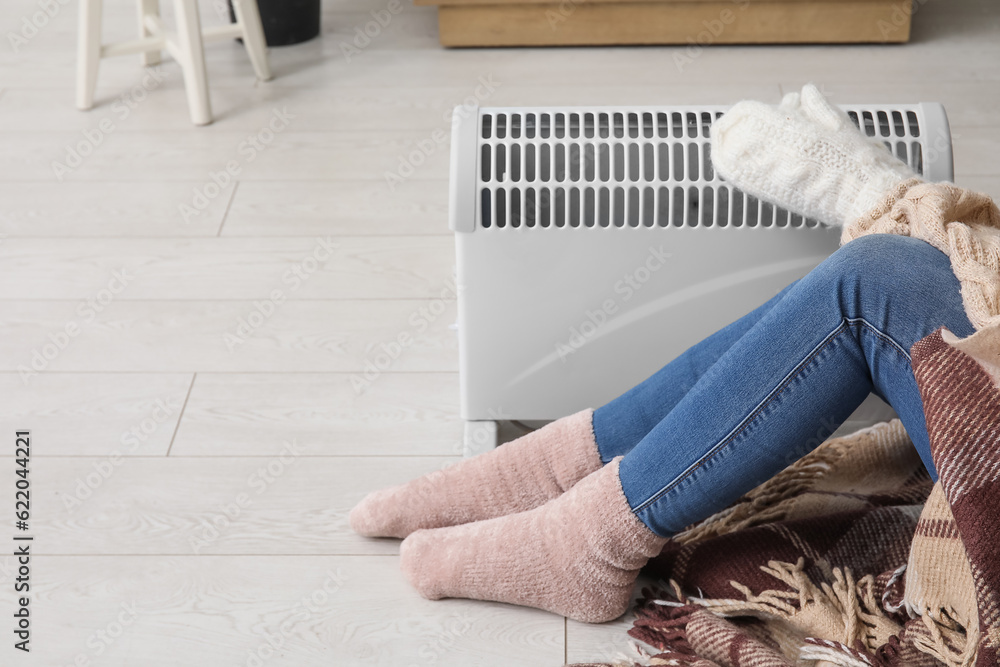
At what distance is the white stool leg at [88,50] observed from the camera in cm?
190

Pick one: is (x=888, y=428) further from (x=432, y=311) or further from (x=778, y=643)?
(x=432, y=311)

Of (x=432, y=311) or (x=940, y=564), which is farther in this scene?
(x=432, y=311)

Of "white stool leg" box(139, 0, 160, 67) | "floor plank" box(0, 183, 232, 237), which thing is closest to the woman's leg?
"floor plank" box(0, 183, 232, 237)

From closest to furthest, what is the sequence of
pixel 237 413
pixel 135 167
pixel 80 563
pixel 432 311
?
pixel 80 563 < pixel 237 413 < pixel 432 311 < pixel 135 167

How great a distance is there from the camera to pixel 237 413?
3.99 ft

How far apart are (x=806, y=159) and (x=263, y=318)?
0.80m

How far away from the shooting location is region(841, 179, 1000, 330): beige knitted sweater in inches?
28.1

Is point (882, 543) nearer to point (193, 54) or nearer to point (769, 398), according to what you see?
point (769, 398)

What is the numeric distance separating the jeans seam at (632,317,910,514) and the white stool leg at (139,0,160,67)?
1.69 metres

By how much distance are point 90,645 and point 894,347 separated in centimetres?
76

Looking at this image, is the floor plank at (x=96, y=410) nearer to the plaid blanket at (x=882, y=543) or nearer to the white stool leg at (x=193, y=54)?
the plaid blanket at (x=882, y=543)

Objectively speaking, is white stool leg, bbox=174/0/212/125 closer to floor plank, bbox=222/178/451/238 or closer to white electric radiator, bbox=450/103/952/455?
floor plank, bbox=222/178/451/238

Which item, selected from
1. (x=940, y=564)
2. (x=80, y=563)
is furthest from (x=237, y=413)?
(x=940, y=564)

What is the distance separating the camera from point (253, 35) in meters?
2.05
